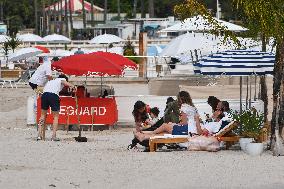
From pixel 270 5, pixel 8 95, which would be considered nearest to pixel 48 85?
pixel 270 5

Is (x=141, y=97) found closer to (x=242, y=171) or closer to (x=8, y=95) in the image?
(x=242, y=171)

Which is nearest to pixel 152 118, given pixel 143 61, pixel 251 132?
pixel 251 132

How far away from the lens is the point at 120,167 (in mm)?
14680

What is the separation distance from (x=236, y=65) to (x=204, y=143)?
1.42 meters

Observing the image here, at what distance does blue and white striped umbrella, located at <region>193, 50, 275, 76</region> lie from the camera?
1705 cm

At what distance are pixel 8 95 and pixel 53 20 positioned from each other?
105 metres

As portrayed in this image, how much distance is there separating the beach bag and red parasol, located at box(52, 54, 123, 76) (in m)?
4.01

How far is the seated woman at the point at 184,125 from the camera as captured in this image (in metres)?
17.1

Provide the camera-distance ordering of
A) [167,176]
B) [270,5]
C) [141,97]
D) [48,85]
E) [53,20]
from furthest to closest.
Result: [53,20] < [141,97] < [48,85] < [270,5] < [167,176]

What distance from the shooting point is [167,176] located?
44.6ft

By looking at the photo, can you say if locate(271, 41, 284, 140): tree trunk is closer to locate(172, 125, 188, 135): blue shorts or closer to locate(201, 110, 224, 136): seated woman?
locate(201, 110, 224, 136): seated woman

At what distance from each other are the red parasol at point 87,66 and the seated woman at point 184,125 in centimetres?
323

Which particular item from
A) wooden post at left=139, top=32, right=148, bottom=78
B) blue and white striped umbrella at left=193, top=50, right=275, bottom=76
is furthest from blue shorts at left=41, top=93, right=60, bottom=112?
wooden post at left=139, top=32, right=148, bottom=78

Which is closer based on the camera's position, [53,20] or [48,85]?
[48,85]
